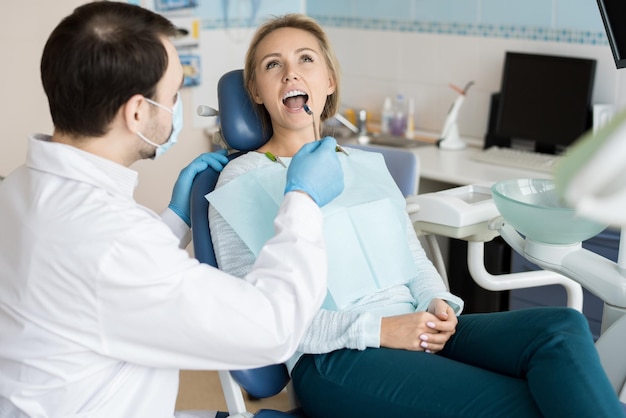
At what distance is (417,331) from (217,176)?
62 cm

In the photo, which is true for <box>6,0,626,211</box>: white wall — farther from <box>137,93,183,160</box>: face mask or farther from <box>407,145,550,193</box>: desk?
<box>137,93,183,160</box>: face mask

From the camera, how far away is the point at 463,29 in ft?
11.5

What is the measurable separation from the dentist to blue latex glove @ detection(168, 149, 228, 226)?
524mm

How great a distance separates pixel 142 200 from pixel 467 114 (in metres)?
1.40

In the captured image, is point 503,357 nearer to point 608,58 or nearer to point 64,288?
point 64,288

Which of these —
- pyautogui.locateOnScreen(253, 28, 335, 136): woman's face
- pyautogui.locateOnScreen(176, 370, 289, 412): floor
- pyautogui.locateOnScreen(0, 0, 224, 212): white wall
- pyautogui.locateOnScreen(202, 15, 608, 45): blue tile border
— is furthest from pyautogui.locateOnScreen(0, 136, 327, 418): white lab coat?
pyautogui.locateOnScreen(202, 15, 608, 45): blue tile border

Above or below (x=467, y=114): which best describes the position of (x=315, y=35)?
above

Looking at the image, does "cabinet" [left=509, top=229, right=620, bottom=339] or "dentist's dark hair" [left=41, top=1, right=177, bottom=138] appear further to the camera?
"cabinet" [left=509, top=229, right=620, bottom=339]

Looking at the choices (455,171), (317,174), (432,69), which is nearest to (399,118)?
(432,69)

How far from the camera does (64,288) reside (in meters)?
1.34

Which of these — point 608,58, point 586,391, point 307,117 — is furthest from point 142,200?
point 586,391

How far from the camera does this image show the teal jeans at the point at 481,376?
1.53m

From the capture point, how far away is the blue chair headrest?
6.84 feet

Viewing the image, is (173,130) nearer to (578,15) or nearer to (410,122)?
(578,15)
